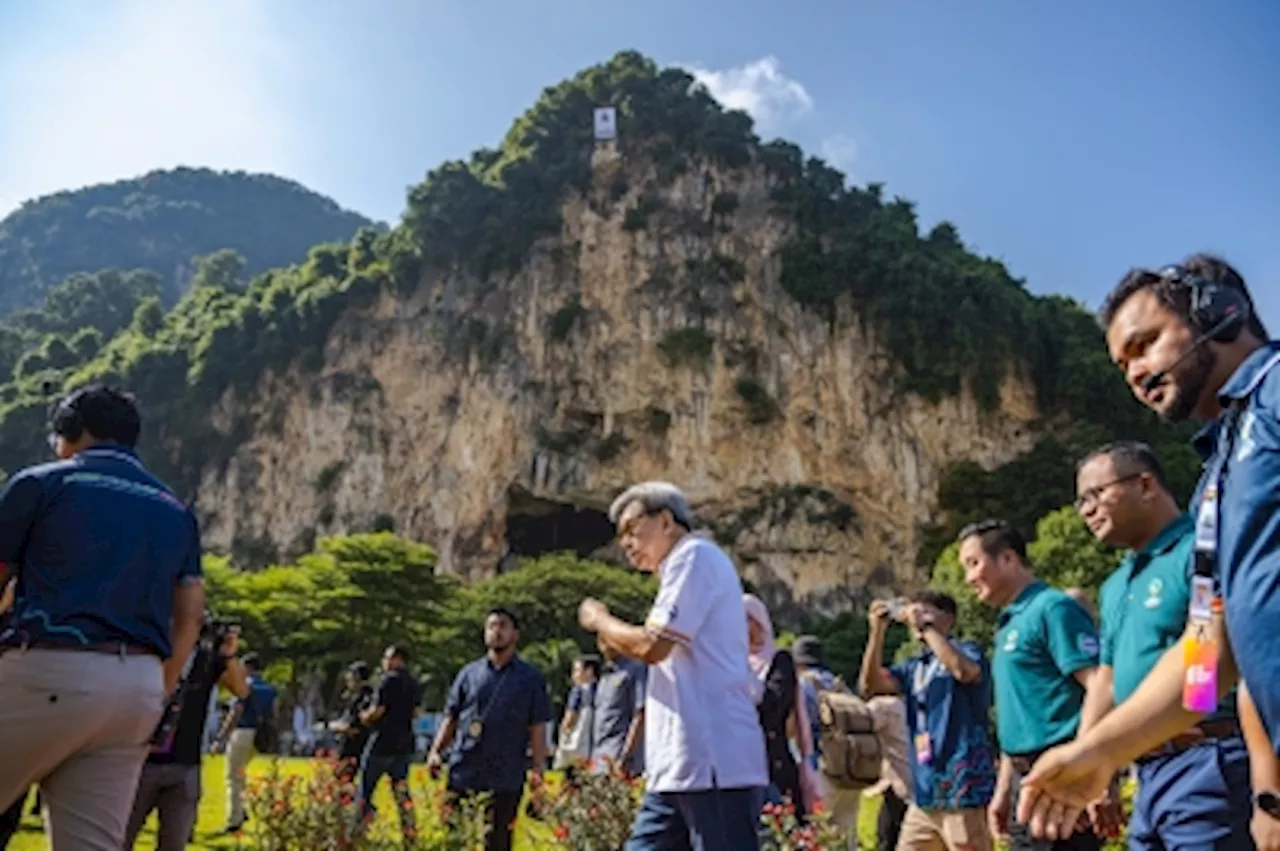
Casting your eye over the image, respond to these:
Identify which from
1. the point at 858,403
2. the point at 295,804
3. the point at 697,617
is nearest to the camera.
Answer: the point at 697,617

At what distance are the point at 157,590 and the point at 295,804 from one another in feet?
11.2

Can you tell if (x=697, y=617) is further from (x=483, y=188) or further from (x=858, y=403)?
(x=483, y=188)

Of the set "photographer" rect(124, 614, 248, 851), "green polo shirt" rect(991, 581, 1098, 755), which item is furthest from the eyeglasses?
"photographer" rect(124, 614, 248, 851)

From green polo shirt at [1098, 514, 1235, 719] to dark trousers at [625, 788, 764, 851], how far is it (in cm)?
123

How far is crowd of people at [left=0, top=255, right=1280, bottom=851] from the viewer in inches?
64.7

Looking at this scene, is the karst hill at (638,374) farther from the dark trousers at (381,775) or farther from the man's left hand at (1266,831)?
the man's left hand at (1266,831)

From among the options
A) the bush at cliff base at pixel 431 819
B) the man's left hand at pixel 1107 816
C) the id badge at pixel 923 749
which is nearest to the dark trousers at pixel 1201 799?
the man's left hand at pixel 1107 816

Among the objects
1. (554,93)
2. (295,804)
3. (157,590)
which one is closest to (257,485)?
(554,93)

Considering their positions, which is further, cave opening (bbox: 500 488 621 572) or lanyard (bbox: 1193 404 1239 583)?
Answer: cave opening (bbox: 500 488 621 572)

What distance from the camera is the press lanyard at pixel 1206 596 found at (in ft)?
5.28

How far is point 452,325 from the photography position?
1815 inches

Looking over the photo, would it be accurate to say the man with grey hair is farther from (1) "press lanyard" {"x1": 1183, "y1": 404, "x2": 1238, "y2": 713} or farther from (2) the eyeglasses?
(1) "press lanyard" {"x1": 1183, "y1": 404, "x2": 1238, "y2": 713}

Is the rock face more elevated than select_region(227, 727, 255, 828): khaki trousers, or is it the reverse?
the rock face

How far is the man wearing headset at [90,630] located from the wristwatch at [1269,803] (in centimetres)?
289
